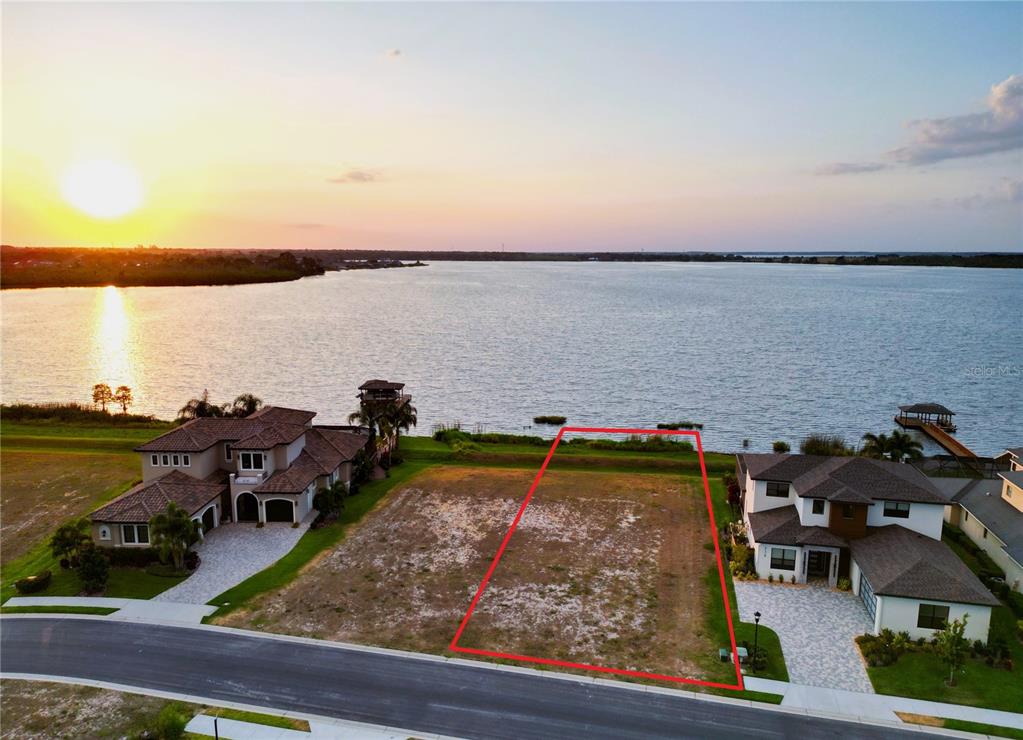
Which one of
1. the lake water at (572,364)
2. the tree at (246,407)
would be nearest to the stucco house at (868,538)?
the lake water at (572,364)

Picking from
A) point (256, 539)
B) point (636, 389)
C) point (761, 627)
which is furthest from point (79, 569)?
point (636, 389)

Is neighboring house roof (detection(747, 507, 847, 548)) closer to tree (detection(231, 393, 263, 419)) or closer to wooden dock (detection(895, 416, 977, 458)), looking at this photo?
wooden dock (detection(895, 416, 977, 458))

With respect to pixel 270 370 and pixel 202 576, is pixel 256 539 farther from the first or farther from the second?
pixel 270 370

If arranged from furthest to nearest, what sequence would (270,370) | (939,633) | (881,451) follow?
1. (270,370)
2. (881,451)
3. (939,633)

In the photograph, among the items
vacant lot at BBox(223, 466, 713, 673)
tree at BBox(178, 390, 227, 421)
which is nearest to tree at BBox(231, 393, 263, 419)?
tree at BBox(178, 390, 227, 421)

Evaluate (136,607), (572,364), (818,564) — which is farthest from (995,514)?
(572,364)

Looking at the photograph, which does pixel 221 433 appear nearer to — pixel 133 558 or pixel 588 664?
pixel 133 558

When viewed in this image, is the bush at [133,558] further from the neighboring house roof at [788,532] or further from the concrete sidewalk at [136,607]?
the neighboring house roof at [788,532]
